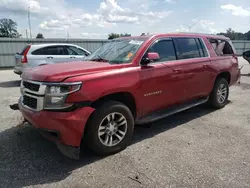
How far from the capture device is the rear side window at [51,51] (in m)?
9.57

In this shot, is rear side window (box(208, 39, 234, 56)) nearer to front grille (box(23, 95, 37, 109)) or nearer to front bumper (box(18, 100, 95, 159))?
front bumper (box(18, 100, 95, 159))

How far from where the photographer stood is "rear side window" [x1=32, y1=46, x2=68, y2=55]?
9570mm

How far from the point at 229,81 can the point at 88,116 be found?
453 centimetres

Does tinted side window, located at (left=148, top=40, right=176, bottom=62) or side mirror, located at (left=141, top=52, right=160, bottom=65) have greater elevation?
tinted side window, located at (left=148, top=40, right=176, bottom=62)

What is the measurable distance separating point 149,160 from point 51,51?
789 cm

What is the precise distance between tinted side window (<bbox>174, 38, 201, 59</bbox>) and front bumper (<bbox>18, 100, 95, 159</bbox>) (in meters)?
2.46

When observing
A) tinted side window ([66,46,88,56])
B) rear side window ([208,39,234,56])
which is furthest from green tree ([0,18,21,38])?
rear side window ([208,39,234,56])

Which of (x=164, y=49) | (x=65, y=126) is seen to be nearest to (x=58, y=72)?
(x=65, y=126)

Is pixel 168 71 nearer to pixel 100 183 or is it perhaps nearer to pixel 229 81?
pixel 100 183

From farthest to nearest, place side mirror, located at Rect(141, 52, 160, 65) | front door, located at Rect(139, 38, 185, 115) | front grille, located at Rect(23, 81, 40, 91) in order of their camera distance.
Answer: front door, located at Rect(139, 38, 185, 115) → side mirror, located at Rect(141, 52, 160, 65) → front grille, located at Rect(23, 81, 40, 91)

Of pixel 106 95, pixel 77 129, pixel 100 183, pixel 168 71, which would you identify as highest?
pixel 168 71

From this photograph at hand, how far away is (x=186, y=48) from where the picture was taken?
192 inches

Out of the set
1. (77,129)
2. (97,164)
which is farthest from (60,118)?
(97,164)

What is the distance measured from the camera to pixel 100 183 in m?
2.84
